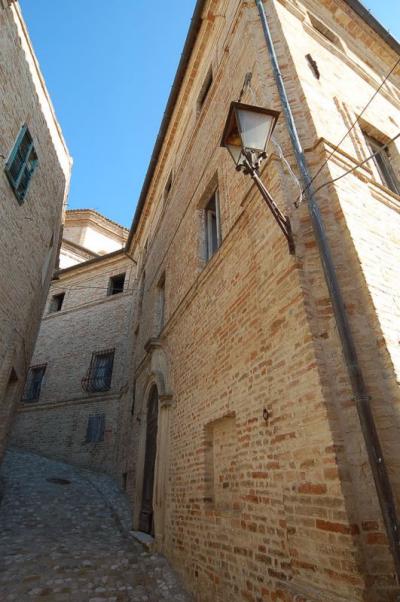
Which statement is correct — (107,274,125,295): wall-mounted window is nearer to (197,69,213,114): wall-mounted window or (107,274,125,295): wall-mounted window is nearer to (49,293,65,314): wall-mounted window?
(49,293,65,314): wall-mounted window

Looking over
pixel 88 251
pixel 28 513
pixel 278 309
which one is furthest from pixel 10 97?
pixel 88 251

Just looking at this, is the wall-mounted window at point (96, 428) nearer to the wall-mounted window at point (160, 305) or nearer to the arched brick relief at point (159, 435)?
the arched brick relief at point (159, 435)

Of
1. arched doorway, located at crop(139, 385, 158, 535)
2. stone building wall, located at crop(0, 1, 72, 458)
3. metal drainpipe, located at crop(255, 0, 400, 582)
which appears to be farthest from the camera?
arched doorway, located at crop(139, 385, 158, 535)

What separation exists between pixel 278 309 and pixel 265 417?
42.4 inches

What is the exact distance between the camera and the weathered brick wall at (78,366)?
1227 cm

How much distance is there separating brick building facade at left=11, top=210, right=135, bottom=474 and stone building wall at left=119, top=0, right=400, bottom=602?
5688 millimetres

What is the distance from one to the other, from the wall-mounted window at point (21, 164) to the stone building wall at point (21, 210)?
118 millimetres

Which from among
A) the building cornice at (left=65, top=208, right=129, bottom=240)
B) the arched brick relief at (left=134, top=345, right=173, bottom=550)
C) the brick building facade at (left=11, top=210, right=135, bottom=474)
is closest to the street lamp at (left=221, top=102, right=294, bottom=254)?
the arched brick relief at (left=134, top=345, right=173, bottom=550)

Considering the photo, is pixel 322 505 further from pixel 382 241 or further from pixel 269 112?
pixel 269 112

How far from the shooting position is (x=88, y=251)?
808 inches

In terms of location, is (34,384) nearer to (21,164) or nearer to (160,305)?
(160,305)

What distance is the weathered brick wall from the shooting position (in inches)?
483

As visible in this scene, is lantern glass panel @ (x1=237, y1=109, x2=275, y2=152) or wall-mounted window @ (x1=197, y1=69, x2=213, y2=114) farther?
wall-mounted window @ (x1=197, y1=69, x2=213, y2=114)

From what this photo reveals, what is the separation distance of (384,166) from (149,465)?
750 centimetres
